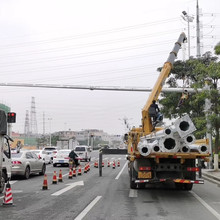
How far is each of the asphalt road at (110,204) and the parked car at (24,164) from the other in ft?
12.3

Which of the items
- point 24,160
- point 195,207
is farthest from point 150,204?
point 24,160

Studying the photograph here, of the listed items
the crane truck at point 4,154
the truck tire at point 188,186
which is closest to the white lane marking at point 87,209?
the crane truck at point 4,154

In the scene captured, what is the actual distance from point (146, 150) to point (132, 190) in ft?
9.30

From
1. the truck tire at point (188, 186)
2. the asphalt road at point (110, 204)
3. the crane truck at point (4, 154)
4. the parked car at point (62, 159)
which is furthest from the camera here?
the parked car at point (62, 159)

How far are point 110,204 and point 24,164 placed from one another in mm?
8916

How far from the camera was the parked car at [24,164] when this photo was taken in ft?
59.0

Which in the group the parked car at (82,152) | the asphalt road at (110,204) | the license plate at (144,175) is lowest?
the asphalt road at (110,204)

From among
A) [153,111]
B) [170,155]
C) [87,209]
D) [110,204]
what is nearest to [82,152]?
[153,111]

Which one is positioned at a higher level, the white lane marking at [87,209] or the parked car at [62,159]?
the parked car at [62,159]

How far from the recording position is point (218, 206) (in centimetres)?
1035

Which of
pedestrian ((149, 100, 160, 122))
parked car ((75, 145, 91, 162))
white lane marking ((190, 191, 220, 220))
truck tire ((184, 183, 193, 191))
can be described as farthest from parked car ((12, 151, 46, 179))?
parked car ((75, 145, 91, 162))

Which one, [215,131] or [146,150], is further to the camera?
[215,131]

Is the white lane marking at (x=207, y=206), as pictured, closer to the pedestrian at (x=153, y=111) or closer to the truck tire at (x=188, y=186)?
the truck tire at (x=188, y=186)

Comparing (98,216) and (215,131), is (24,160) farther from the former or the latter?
(215,131)
